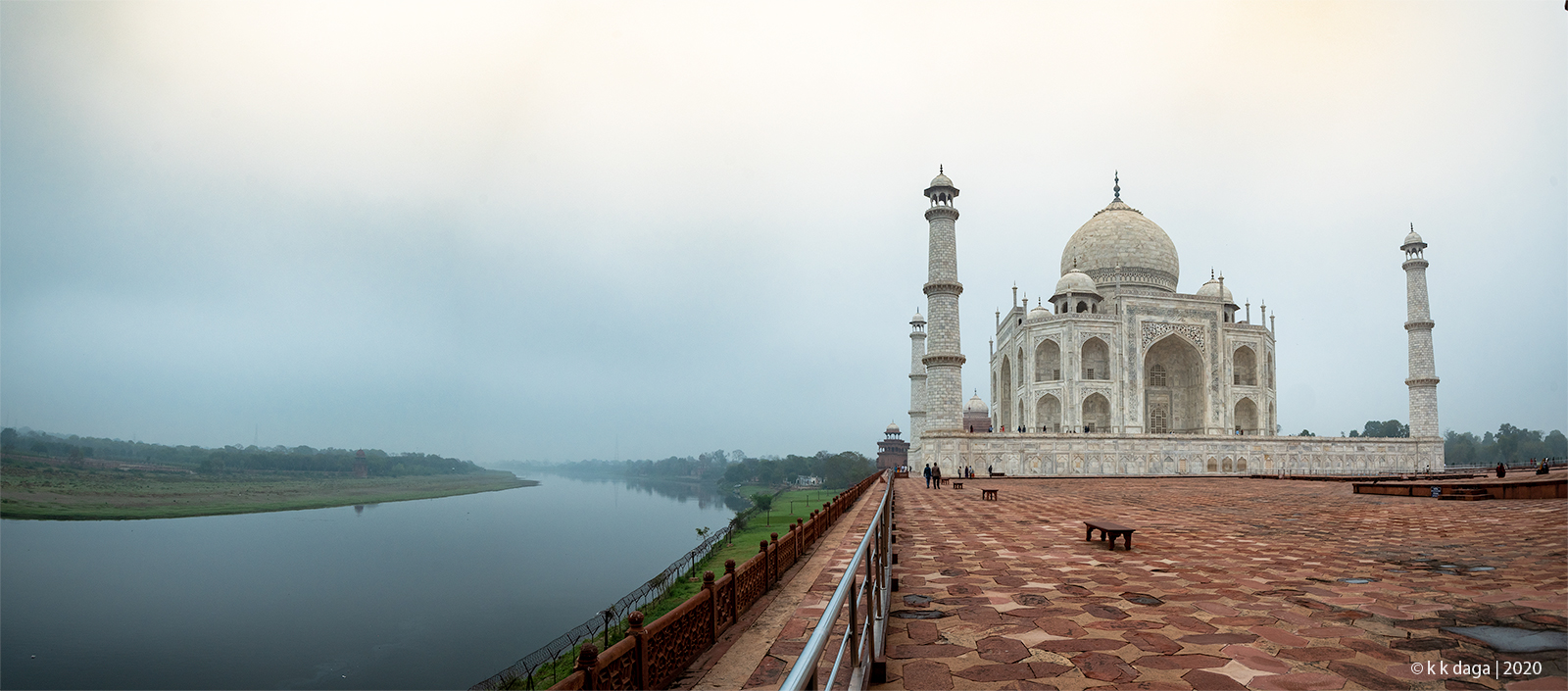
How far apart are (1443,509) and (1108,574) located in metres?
9.35

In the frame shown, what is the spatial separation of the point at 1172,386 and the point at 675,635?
38045mm

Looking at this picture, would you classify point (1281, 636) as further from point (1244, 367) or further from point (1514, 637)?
point (1244, 367)

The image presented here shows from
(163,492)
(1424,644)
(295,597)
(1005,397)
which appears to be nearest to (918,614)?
(1424,644)

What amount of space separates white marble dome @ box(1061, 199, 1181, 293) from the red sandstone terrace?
29605 mm

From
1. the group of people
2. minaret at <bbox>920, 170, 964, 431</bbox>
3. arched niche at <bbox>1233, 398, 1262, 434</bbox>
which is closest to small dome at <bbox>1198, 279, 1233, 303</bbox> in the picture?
arched niche at <bbox>1233, 398, 1262, 434</bbox>

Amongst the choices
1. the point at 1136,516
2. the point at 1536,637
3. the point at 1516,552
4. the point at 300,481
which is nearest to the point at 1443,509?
the point at 1136,516

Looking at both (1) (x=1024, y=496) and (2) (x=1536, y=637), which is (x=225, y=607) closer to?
(1) (x=1024, y=496)

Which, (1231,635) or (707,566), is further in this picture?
(707,566)

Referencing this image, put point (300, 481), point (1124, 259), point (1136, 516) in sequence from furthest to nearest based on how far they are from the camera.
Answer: point (300, 481) → point (1124, 259) → point (1136, 516)

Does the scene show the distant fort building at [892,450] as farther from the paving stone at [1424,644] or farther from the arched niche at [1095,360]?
the paving stone at [1424,644]

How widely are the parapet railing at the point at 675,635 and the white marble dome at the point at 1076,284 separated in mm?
32840

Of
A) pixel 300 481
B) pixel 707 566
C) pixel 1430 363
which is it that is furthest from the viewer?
pixel 300 481

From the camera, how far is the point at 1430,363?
33281 millimetres

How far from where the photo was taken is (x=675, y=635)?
152 inches
